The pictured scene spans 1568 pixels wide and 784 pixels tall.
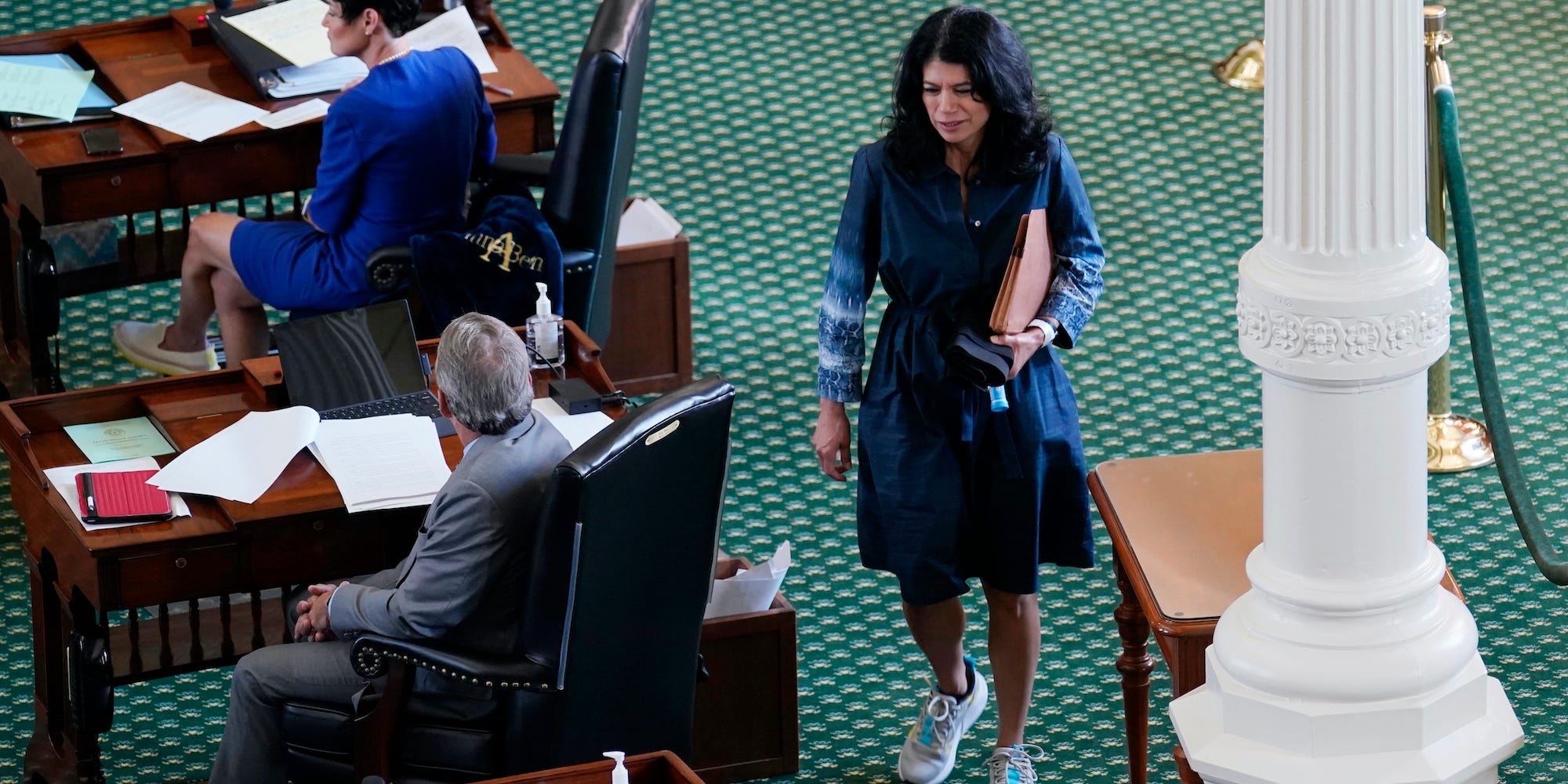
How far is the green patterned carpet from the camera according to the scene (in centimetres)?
529

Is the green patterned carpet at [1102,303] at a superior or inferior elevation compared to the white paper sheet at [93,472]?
inferior

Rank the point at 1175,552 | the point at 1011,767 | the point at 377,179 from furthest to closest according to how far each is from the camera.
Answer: the point at 377,179 < the point at 1011,767 < the point at 1175,552

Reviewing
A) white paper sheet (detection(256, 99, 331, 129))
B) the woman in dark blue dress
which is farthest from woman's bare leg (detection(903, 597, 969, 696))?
white paper sheet (detection(256, 99, 331, 129))

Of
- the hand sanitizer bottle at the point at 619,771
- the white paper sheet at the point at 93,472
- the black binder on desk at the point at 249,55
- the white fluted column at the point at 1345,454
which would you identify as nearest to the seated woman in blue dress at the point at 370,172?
the black binder on desk at the point at 249,55

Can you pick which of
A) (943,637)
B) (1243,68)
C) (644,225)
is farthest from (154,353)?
(1243,68)

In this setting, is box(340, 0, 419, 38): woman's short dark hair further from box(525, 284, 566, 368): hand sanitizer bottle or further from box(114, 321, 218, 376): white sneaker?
box(114, 321, 218, 376): white sneaker

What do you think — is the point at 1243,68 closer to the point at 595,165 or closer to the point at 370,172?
the point at 595,165

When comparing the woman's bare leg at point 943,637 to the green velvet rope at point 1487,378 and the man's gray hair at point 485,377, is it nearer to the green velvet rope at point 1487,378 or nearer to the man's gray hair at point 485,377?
the man's gray hair at point 485,377

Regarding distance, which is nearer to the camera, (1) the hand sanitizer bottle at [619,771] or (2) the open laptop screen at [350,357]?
(1) the hand sanitizer bottle at [619,771]

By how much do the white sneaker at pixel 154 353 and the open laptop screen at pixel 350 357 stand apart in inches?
62.5

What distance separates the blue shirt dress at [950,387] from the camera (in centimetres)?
436

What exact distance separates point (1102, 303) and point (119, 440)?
346 cm

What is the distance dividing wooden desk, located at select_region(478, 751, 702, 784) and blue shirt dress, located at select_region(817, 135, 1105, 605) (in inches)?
40.3

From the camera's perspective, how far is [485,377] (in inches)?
159
